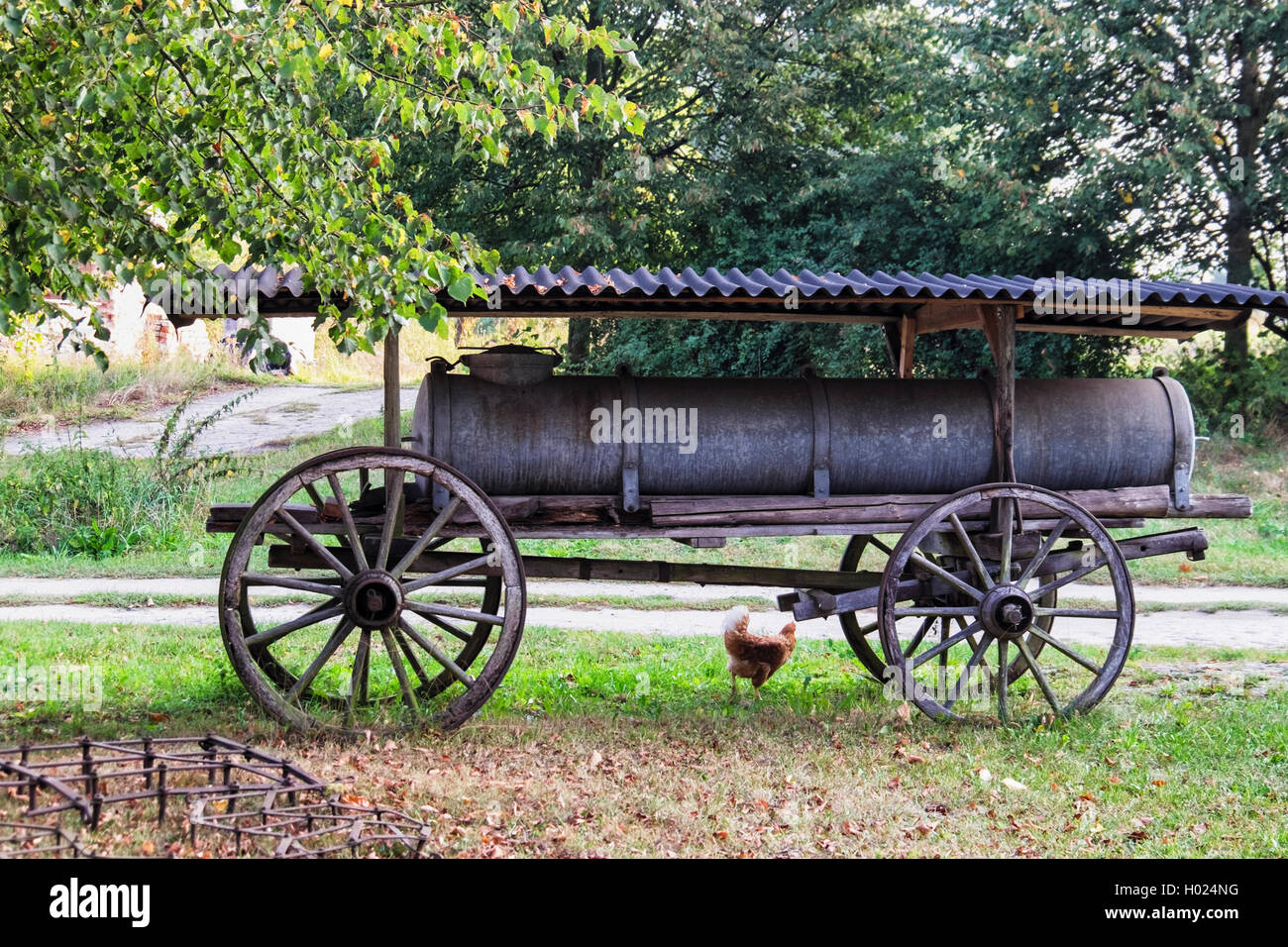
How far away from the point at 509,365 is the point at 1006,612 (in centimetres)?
302

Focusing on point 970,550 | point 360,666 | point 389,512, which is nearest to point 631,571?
point 389,512

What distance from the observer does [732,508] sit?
20.1ft

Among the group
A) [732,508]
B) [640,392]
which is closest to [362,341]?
[640,392]

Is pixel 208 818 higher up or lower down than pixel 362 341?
lower down

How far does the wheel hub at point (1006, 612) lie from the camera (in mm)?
6117

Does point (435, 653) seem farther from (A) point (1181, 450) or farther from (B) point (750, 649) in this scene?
(A) point (1181, 450)

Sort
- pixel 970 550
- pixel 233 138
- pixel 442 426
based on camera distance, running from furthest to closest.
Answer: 1. pixel 970 550
2. pixel 442 426
3. pixel 233 138

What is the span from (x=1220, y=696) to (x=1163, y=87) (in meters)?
10.3

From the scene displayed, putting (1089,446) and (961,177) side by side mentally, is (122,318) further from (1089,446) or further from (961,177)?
(1089,446)

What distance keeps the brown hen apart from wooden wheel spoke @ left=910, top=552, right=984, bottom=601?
926 millimetres

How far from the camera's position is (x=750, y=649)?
673 cm

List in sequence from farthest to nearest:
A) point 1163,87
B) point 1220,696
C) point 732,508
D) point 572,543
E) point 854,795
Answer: point 1163,87, point 572,543, point 1220,696, point 732,508, point 854,795

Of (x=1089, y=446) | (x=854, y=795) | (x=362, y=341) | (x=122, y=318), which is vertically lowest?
(x=854, y=795)

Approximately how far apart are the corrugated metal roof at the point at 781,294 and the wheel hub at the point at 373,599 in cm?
145
